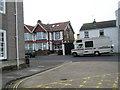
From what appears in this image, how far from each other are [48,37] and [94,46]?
1627 centimetres

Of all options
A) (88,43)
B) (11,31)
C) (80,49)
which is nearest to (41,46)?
(80,49)

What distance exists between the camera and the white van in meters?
23.4

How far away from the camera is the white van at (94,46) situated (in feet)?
76.9

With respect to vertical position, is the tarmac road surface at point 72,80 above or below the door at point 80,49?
below

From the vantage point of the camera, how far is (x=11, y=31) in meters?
12.6

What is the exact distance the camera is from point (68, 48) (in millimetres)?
32281

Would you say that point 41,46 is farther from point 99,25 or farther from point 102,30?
point 102,30

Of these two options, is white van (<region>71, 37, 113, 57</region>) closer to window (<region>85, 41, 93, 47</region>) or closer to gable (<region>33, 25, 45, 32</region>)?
window (<region>85, 41, 93, 47</region>)

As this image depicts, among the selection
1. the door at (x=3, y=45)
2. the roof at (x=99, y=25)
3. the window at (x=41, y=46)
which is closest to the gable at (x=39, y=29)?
Result: the window at (x=41, y=46)

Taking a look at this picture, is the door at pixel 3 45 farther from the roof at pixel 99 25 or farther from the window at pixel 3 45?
the roof at pixel 99 25

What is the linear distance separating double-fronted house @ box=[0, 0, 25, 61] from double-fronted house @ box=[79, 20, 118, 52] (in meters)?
21.9

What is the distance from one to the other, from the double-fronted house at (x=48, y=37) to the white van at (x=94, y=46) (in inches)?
448

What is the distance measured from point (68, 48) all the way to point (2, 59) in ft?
71.6

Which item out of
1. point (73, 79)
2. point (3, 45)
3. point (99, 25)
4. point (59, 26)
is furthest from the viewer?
point (59, 26)
